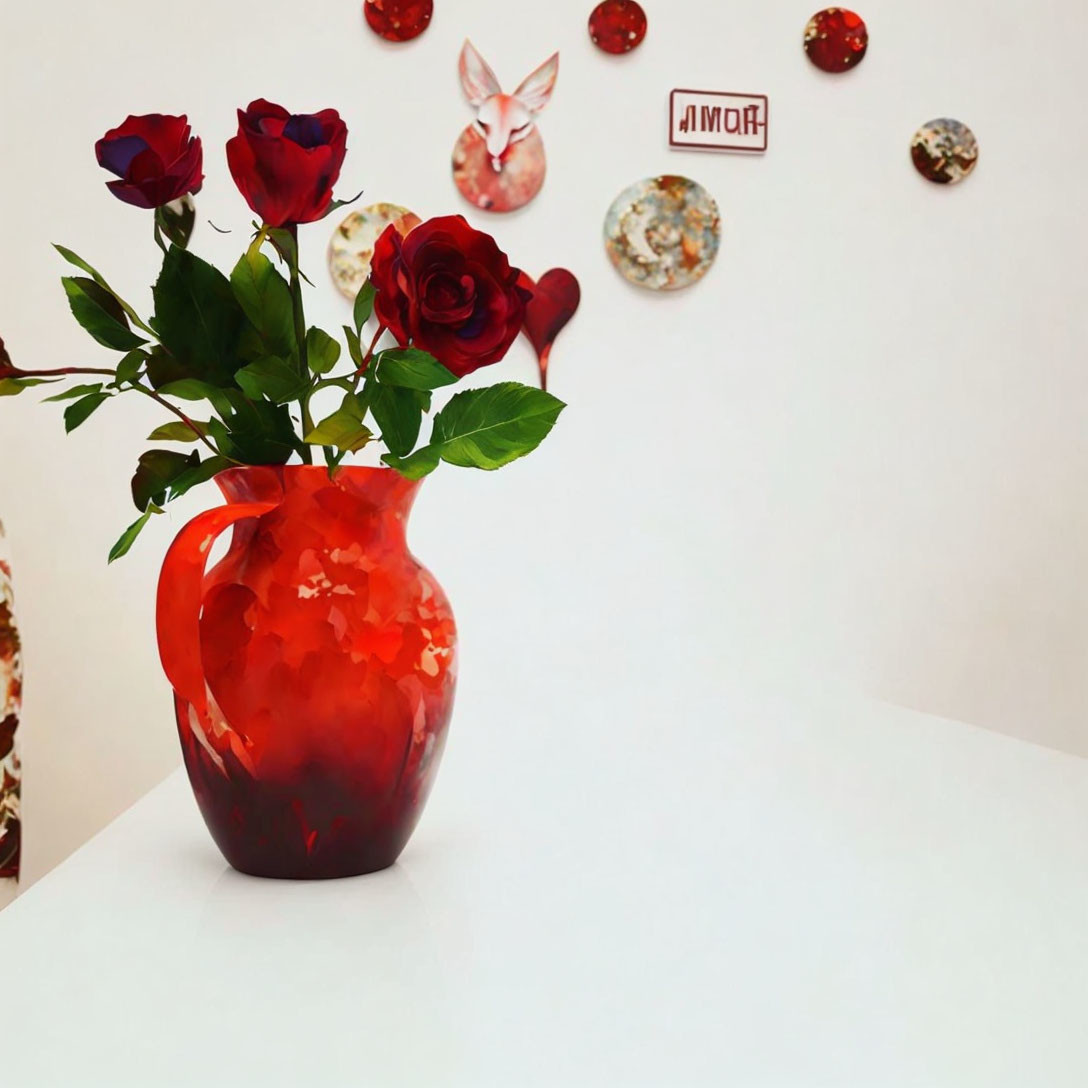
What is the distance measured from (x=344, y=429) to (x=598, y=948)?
0.99ft

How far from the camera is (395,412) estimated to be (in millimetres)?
634

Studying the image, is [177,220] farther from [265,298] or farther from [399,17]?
[399,17]

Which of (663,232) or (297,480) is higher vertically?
(663,232)

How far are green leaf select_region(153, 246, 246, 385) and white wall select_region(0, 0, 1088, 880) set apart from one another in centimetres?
139

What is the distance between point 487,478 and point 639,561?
1.01 ft

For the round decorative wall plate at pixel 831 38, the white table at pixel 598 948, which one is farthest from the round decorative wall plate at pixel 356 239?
the white table at pixel 598 948

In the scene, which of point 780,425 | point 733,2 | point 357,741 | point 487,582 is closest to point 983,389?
point 780,425

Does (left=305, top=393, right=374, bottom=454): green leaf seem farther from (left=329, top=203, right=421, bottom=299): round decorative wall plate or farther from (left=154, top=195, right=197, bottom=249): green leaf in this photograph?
(left=329, top=203, right=421, bottom=299): round decorative wall plate

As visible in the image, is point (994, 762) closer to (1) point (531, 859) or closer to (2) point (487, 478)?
(1) point (531, 859)

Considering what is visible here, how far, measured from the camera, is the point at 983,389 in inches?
85.4

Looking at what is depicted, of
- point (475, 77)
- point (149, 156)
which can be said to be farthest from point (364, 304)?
point (475, 77)

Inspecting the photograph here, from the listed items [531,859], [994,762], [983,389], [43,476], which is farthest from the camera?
[983,389]

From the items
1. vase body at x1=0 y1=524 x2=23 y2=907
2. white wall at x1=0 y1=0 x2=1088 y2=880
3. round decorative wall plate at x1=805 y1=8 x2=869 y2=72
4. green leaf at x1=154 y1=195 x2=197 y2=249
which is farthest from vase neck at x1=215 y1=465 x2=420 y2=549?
round decorative wall plate at x1=805 y1=8 x2=869 y2=72

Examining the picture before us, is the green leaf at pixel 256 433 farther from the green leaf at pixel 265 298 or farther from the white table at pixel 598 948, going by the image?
the white table at pixel 598 948
